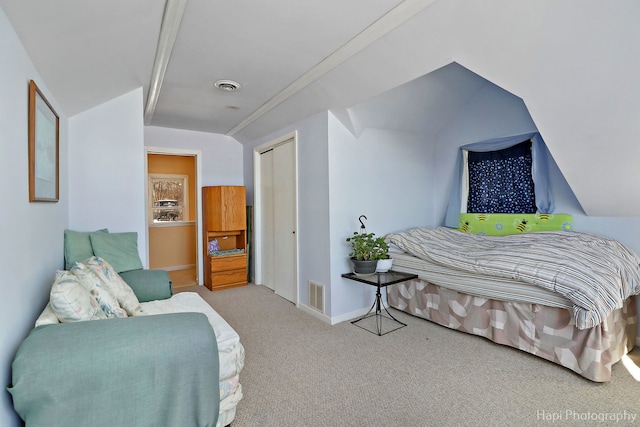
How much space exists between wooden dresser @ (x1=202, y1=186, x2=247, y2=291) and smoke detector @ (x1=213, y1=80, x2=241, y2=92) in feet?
5.92

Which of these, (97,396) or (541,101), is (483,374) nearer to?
(541,101)

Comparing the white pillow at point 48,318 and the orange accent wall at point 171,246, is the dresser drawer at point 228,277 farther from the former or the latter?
the white pillow at point 48,318

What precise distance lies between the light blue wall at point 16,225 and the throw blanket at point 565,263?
117 inches

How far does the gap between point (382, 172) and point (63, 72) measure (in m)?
2.94

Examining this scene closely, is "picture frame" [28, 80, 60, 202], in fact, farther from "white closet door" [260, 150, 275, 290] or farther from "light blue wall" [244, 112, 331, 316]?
"white closet door" [260, 150, 275, 290]

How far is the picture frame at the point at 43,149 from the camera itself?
1.67m

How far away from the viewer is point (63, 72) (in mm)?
2039

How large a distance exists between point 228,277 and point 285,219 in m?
1.36

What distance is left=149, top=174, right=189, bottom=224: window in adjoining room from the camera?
5.89 metres

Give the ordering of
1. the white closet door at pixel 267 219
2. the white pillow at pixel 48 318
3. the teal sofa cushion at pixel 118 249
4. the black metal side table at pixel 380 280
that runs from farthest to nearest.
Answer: the white closet door at pixel 267 219
the black metal side table at pixel 380 280
the teal sofa cushion at pixel 118 249
the white pillow at pixel 48 318

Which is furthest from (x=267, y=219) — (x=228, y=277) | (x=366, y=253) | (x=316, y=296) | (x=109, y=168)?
(x=109, y=168)

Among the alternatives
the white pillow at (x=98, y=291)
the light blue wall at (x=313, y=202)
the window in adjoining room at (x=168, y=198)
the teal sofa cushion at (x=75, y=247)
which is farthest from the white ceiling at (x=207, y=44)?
the window in adjoining room at (x=168, y=198)

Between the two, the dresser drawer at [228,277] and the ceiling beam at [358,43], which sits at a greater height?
the ceiling beam at [358,43]

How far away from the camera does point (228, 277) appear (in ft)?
15.5
